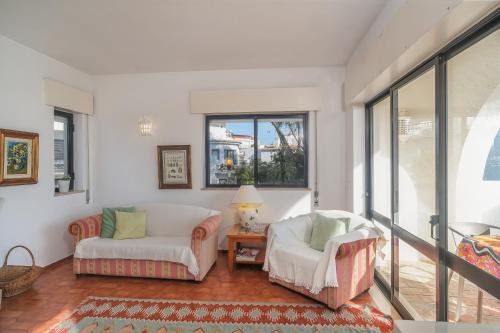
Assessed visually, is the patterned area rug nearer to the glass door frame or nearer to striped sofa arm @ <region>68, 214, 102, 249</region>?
the glass door frame

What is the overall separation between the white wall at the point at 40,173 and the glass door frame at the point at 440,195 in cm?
382

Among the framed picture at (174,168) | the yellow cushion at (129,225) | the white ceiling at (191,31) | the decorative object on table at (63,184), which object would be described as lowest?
the yellow cushion at (129,225)

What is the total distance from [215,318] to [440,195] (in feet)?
6.54

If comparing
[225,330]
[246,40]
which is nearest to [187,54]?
[246,40]

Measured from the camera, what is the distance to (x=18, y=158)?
279cm

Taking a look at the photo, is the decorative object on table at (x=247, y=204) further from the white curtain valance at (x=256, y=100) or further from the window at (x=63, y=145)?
the window at (x=63, y=145)

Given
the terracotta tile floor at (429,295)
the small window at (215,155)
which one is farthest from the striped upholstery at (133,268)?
the terracotta tile floor at (429,295)

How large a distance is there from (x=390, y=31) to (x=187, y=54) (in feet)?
7.46

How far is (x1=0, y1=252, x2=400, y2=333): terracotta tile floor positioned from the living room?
0.9 inches

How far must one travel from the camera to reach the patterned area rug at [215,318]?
2.00 metres

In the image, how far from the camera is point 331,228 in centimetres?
265

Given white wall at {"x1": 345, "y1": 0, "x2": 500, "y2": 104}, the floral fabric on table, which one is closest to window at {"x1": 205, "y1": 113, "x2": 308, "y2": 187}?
white wall at {"x1": 345, "y1": 0, "x2": 500, "y2": 104}

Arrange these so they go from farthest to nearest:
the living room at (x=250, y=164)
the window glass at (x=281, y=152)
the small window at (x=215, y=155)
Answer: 1. the small window at (x=215, y=155)
2. the window glass at (x=281, y=152)
3. the living room at (x=250, y=164)

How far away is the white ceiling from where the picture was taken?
7.20 feet
